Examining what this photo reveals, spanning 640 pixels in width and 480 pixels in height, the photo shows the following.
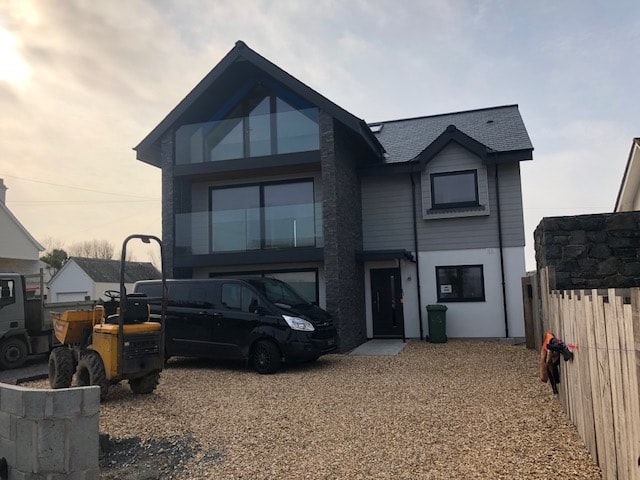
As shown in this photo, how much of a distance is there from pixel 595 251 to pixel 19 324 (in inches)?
513

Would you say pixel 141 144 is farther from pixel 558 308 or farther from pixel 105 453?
pixel 558 308

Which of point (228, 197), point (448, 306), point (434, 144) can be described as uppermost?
point (434, 144)

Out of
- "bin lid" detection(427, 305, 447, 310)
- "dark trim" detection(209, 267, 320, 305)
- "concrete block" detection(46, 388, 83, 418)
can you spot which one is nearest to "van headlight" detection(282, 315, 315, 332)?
"dark trim" detection(209, 267, 320, 305)

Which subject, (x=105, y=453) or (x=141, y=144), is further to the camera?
(x=141, y=144)

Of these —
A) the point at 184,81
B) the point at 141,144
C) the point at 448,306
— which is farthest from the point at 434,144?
the point at 141,144

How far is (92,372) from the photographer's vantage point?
7.45 metres

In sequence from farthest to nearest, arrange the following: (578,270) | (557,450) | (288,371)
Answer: (288,371) → (578,270) → (557,450)

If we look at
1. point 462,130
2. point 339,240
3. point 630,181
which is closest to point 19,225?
point 339,240

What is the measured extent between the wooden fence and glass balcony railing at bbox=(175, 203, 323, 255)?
8.46 meters

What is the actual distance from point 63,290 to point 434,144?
32.1 m

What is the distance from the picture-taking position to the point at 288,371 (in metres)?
10.1

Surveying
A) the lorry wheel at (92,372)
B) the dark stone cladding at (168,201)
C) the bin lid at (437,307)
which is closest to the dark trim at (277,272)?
the dark stone cladding at (168,201)

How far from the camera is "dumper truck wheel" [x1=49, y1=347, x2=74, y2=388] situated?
8048mm

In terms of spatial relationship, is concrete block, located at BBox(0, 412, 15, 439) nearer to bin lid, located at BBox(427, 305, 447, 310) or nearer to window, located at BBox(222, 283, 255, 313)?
window, located at BBox(222, 283, 255, 313)
